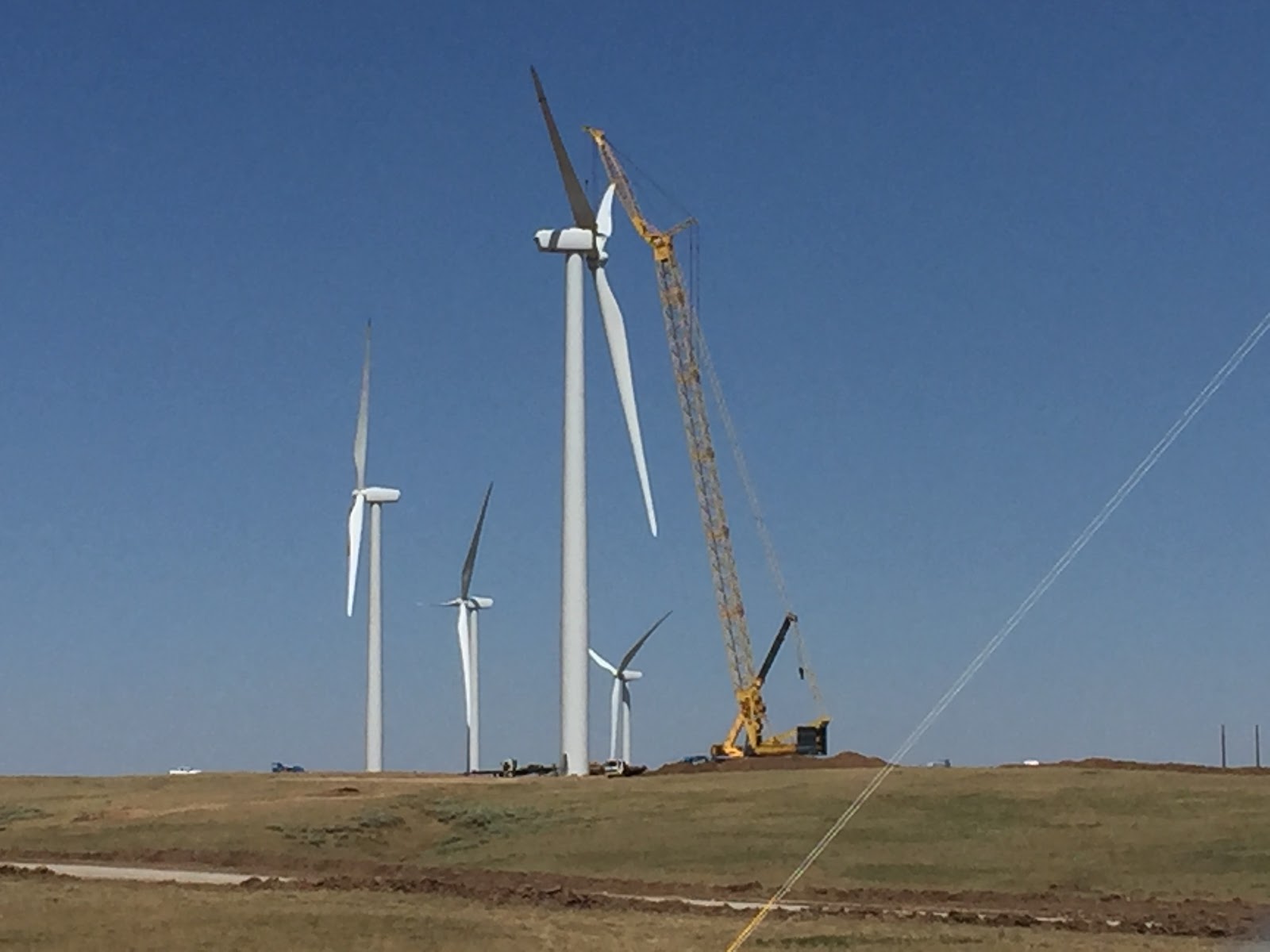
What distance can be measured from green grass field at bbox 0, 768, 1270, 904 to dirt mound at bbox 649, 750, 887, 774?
44.7 feet

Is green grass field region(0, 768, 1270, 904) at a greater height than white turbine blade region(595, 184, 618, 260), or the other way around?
white turbine blade region(595, 184, 618, 260)

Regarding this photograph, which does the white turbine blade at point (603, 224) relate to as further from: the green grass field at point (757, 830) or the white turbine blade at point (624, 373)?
the green grass field at point (757, 830)

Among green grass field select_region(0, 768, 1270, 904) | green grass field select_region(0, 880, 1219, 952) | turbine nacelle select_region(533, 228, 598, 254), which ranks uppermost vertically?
turbine nacelle select_region(533, 228, 598, 254)

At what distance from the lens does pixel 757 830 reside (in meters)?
76.4

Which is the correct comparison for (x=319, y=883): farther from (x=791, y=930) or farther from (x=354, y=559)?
(x=354, y=559)

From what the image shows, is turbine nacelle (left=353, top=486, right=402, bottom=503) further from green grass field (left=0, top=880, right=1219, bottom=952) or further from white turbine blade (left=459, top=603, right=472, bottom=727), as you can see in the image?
green grass field (left=0, top=880, right=1219, bottom=952)

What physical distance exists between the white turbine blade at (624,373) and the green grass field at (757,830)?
17495 millimetres

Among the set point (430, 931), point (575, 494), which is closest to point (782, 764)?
point (575, 494)

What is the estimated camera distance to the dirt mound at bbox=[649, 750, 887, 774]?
383 ft

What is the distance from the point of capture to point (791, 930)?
4781 cm

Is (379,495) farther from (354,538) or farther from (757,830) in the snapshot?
(757,830)

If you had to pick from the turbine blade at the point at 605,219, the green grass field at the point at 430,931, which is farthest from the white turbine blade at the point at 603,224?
the green grass field at the point at 430,931

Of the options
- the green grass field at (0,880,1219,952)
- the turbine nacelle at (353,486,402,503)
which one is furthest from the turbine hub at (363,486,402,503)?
the green grass field at (0,880,1219,952)

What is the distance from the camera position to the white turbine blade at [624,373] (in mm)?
112688
